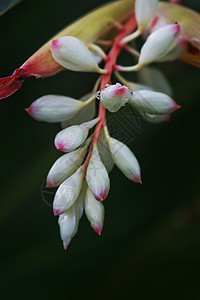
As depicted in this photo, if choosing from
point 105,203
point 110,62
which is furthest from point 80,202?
point 105,203

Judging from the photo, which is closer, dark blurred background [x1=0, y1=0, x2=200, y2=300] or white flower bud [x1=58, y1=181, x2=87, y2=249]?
white flower bud [x1=58, y1=181, x2=87, y2=249]

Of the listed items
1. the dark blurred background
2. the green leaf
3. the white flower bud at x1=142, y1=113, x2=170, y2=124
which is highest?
the green leaf

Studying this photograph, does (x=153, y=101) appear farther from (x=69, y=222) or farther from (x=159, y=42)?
(x=69, y=222)

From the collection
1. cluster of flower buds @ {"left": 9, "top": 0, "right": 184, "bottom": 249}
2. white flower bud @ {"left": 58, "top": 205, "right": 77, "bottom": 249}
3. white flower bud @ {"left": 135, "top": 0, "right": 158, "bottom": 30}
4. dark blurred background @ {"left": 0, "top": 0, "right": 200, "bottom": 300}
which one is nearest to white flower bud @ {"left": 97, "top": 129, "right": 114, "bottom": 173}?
cluster of flower buds @ {"left": 9, "top": 0, "right": 184, "bottom": 249}

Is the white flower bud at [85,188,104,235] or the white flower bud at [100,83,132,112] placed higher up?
the white flower bud at [100,83,132,112]

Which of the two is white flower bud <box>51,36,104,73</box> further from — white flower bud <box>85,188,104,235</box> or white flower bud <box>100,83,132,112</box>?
white flower bud <box>85,188,104,235</box>

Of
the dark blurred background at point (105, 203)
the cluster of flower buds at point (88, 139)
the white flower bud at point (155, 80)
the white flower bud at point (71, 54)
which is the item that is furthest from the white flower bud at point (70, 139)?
the dark blurred background at point (105, 203)
